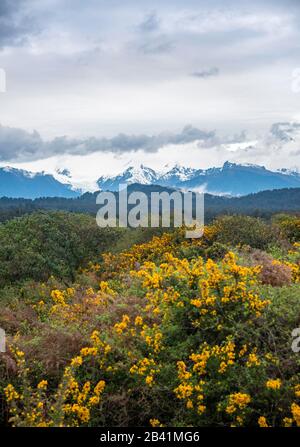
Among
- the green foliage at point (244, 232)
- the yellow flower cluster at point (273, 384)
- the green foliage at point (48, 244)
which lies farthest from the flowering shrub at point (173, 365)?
the green foliage at point (244, 232)

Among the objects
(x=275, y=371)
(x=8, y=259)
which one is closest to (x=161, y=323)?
(x=275, y=371)

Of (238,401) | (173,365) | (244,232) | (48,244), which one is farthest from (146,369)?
(48,244)

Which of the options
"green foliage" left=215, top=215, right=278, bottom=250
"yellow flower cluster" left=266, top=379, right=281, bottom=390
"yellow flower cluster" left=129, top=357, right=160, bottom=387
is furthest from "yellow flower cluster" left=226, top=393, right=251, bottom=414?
"green foliage" left=215, top=215, right=278, bottom=250

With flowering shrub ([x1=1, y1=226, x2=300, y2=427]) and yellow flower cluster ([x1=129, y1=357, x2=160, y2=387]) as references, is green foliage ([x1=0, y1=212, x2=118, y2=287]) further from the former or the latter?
yellow flower cluster ([x1=129, y1=357, x2=160, y2=387])

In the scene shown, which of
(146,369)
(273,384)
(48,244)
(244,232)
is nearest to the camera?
(273,384)

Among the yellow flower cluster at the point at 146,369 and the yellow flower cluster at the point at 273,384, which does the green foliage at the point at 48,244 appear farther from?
the yellow flower cluster at the point at 273,384

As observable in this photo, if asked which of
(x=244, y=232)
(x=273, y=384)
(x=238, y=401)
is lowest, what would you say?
(x=238, y=401)

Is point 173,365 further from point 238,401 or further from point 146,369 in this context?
point 238,401

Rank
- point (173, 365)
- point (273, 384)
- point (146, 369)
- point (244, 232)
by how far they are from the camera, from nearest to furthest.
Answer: point (273, 384) → point (146, 369) → point (173, 365) → point (244, 232)

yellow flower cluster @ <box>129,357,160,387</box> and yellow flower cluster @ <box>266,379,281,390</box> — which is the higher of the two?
yellow flower cluster @ <box>266,379,281,390</box>

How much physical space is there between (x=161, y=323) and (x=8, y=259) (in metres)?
11.0

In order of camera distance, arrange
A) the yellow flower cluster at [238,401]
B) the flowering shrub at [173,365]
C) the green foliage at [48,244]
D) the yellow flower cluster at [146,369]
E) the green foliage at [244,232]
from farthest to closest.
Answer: the green foliage at [244,232], the green foliage at [48,244], the yellow flower cluster at [146,369], the flowering shrub at [173,365], the yellow flower cluster at [238,401]
